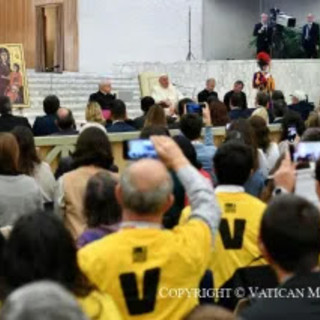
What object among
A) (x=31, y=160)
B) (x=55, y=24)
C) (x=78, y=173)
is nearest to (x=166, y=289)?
(x=78, y=173)

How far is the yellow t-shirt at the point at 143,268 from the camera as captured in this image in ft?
12.4

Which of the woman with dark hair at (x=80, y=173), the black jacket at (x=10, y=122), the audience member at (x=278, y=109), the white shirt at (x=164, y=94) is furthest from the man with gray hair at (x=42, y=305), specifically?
the white shirt at (x=164, y=94)

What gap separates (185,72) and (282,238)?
73.0 feet

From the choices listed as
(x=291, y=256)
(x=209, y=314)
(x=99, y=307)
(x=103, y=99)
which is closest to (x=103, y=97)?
(x=103, y=99)

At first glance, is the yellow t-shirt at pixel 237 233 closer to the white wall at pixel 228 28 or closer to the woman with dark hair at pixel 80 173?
the woman with dark hair at pixel 80 173

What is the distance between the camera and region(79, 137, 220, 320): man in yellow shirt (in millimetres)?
3758

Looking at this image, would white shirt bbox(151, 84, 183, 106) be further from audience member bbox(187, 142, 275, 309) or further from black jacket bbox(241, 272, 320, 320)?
black jacket bbox(241, 272, 320, 320)

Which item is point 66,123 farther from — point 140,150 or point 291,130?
point 140,150

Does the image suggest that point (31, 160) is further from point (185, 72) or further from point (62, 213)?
point (185, 72)

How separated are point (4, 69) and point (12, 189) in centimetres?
1246

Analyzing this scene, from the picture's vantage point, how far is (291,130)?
880 centimetres

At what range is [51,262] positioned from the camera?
330 cm

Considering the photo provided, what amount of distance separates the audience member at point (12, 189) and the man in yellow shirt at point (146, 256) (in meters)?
2.20

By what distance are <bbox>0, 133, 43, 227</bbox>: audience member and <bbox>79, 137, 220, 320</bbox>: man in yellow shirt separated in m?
2.20
